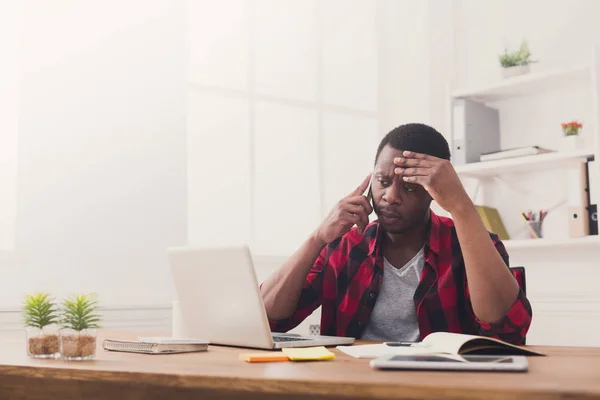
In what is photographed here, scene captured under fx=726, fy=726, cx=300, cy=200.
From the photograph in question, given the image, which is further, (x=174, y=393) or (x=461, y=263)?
(x=461, y=263)

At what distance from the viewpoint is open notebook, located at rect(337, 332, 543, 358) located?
1138 millimetres

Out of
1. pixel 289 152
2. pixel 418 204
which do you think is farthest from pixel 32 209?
pixel 418 204

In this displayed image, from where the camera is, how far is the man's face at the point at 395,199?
→ 6.03 ft

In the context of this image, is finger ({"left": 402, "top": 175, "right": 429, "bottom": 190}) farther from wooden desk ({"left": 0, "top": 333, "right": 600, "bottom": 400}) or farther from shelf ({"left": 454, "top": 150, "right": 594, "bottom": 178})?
shelf ({"left": 454, "top": 150, "right": 594, "bottom": 178})

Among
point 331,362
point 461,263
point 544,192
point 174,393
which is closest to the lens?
point 174,393

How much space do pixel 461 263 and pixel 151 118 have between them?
1664mm

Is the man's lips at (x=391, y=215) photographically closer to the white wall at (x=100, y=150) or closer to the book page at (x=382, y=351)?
the book page at (x=382, y=351)

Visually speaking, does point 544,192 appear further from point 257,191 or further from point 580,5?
point 257,191

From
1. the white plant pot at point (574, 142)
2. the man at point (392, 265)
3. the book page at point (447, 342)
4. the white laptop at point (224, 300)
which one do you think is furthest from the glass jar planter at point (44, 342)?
the white plant pot at point (574, 142)

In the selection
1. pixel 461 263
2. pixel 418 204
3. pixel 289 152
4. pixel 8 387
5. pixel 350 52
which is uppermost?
pixel 350 52

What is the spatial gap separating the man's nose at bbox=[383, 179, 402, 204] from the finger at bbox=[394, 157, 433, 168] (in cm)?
6

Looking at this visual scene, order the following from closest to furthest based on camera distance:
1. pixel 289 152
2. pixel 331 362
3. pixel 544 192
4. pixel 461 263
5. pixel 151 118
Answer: pixel 331 362, pixel 461 263, pixel 151 118, pixel 544 192, pixel 289 152

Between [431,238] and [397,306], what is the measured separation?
0.64ft

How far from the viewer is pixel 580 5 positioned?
3.34 meters
